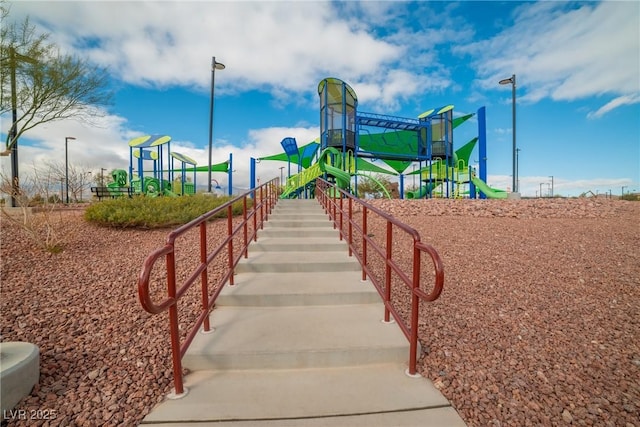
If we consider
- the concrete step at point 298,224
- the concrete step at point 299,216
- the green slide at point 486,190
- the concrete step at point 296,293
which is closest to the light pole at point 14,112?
the concrete step at point 299,216

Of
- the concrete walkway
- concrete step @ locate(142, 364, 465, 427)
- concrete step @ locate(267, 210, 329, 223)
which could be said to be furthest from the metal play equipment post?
concrete step @ locate(142, 364, 465, 427)

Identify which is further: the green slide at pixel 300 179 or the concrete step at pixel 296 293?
the green slide at pixel 300 179

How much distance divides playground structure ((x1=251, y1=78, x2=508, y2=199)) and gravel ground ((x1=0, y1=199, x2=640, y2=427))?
30.3 feet

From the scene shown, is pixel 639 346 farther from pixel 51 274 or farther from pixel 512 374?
pixel 51 274

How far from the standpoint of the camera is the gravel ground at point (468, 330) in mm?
2020

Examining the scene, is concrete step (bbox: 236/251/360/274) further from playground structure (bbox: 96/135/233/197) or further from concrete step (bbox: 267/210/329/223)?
playground structure (bbox: 96/135/233/197)

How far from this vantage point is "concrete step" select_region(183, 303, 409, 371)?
2.33 m

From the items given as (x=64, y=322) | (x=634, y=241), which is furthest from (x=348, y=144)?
(x=64, y=322)

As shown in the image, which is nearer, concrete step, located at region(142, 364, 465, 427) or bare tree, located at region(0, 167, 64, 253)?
concrete step, located at region(142, 364, 465, 427)

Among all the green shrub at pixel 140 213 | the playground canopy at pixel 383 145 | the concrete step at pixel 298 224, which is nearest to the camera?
the concrete step at pixel 298 224

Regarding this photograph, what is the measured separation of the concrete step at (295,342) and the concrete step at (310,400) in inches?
2.9

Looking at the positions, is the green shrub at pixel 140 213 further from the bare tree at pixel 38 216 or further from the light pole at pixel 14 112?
the light pole at pixel 14 112

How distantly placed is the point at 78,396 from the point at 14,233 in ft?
17.2

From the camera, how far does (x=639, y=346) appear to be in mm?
2676
